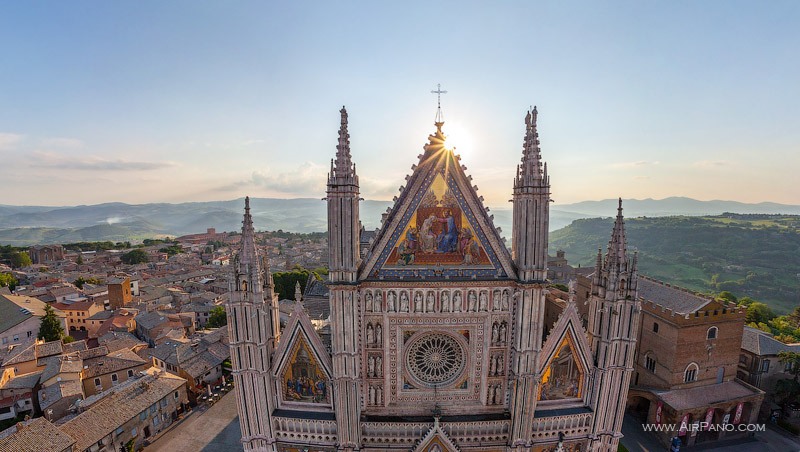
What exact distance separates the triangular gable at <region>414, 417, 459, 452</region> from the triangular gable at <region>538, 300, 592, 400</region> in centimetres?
512

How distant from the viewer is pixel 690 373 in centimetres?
2869

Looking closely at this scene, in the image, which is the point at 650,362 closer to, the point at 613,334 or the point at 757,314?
the point at 613,334

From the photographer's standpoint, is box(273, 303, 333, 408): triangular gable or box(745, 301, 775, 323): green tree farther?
box(745, 301, 775, 323): green tree

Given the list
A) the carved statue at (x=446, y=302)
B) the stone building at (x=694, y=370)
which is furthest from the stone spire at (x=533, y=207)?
the stone building at (x=694, y=370)

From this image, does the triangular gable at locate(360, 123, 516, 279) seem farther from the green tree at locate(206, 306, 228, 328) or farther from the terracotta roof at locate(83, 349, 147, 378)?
the green tree at locate(206, 306, 228, 328)

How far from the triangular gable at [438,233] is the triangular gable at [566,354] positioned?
3817 mm

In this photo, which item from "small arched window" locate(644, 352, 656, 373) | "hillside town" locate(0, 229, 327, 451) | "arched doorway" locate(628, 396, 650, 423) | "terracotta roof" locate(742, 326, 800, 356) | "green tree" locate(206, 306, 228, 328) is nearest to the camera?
"hillside town" locate(0, 229, 327, 451)

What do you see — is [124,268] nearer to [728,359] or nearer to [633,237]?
[728,359]

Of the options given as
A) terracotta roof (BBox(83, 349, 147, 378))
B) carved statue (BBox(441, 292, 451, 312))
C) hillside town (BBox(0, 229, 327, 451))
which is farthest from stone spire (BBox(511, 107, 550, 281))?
terracotta roof (BBox(83, 349, 147, 378))

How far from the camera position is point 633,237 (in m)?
137

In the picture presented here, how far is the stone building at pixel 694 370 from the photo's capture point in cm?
2750

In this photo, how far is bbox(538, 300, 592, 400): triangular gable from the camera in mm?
17031

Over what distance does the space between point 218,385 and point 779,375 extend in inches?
2080

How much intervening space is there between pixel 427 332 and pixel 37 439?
26155 mm
